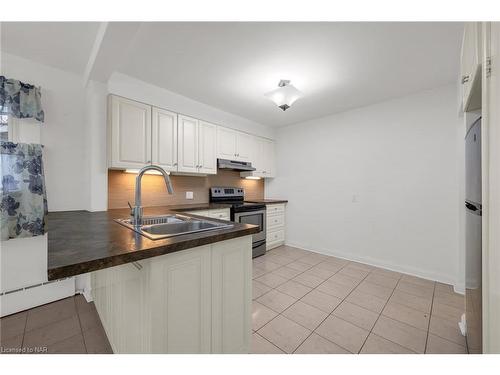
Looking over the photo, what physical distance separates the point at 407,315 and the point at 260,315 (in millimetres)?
1320

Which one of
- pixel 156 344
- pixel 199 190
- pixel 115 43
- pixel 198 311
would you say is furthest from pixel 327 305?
pixel 115 43

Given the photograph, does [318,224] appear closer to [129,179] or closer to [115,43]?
[129,179]

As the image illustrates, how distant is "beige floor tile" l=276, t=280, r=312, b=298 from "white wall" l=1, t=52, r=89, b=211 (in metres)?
2.38

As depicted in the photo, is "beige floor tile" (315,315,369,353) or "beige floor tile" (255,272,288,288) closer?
"beige floor tile" (315,315,369,353)

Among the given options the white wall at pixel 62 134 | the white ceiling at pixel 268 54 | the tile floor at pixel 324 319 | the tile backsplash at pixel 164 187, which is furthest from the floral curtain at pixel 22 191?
the white ceiling at pixel 268 54

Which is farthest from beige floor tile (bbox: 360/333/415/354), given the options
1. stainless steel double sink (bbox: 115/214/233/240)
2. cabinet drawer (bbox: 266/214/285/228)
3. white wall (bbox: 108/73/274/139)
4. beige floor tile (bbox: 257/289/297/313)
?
white wall (bbox: 108/73/274/139)

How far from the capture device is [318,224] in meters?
3.72

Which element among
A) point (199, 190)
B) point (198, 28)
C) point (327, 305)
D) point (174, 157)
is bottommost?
point (327, 305)

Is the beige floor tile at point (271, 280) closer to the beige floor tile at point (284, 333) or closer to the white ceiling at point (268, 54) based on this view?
the beige floor tile at point (284, 333)

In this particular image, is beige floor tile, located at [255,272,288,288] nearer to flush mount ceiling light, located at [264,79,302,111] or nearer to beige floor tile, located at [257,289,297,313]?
beige floor tile, located at [257,289,297,313]

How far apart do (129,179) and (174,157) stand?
0.62 metres

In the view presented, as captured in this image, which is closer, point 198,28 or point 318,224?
point 198,28

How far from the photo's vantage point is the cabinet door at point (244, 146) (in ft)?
12.0

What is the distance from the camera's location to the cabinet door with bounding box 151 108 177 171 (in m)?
2.60
